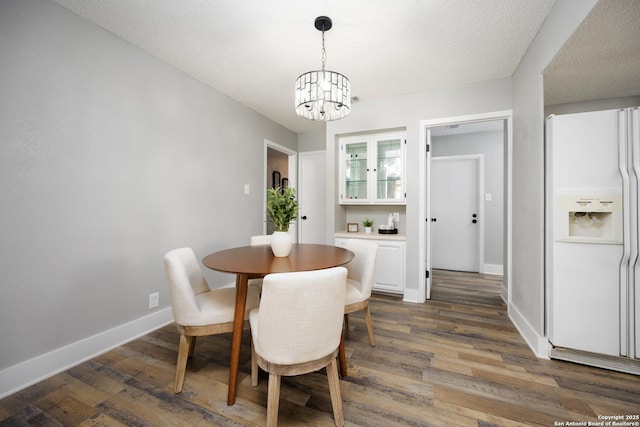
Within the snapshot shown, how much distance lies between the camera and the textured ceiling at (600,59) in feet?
4.53

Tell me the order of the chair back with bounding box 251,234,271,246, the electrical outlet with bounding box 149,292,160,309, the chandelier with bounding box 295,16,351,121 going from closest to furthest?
the chandelier with bounding box 295,16,351,121 < the electrical outlet with bounding box 149,292,160,309 < the chair back with bounding box 251,234,271,246

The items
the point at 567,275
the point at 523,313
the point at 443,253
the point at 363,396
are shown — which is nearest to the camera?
the point at 363,396

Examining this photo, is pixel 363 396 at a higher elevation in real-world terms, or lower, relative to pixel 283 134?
lower

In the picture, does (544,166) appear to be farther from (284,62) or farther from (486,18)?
(284,62)

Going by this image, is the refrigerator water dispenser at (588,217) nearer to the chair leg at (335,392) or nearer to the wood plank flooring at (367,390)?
the wood plank flooring at (367,390)

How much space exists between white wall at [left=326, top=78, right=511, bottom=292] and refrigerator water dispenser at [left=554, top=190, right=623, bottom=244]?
1337 millimetres

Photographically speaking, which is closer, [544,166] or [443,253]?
[544,166]

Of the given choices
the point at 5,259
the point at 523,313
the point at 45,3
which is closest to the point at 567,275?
the point at 523,313

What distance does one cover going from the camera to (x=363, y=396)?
4.84 ft

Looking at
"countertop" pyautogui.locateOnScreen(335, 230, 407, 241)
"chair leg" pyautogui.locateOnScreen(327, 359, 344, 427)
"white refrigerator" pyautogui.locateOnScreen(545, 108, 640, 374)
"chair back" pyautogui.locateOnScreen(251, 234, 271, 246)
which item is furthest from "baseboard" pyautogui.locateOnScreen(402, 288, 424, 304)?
"chair leg" pyautogui.locateOnScreen(327, 359, 344, 427)

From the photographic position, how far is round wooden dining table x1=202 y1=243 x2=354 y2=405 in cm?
142

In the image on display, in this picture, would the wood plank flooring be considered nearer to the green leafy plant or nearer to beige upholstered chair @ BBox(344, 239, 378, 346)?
beige upholstered chair @ BBox(344, 239, 378, 346)

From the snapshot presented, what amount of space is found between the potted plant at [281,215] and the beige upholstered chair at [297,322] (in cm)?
75

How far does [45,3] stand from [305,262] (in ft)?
8.01
